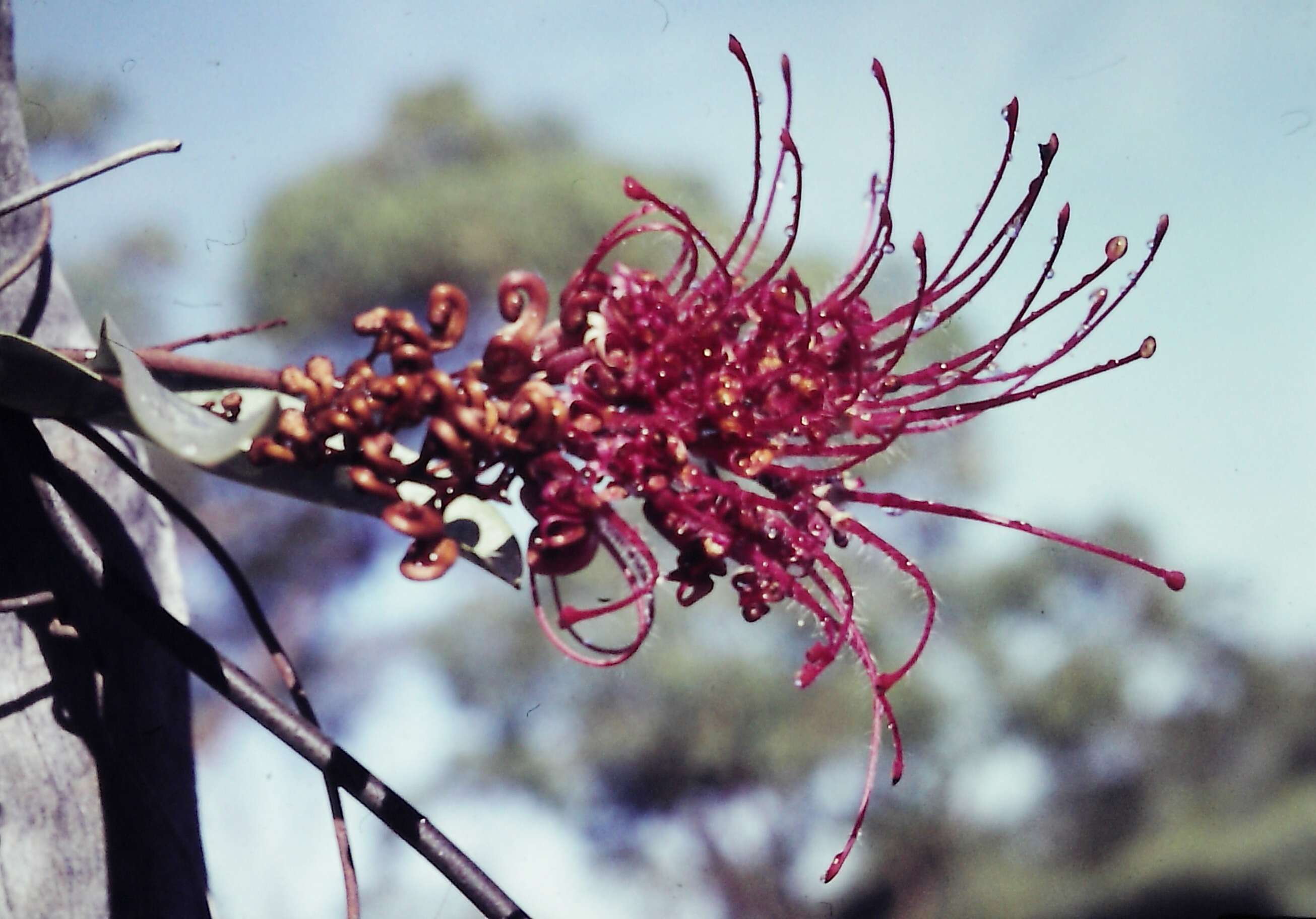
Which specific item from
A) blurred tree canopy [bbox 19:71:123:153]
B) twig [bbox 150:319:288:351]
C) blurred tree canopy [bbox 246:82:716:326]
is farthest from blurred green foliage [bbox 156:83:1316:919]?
twig [bbox 150:319:288:351]

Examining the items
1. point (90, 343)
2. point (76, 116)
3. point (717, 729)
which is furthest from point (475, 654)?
point (90, 343)

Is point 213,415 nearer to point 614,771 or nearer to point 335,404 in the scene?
point 335,404

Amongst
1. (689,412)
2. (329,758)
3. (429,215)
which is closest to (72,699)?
(329,758)

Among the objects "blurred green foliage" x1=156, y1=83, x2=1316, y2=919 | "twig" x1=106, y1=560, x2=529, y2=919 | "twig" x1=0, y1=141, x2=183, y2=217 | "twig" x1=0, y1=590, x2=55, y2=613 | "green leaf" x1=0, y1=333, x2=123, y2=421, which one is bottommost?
"twig" x1=106, y1=560, x2=529, y2=919

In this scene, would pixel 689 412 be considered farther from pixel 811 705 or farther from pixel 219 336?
pixel 811 705

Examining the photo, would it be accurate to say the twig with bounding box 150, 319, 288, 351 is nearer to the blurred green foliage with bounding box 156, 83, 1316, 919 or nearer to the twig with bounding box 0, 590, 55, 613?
the twig with bounding box 0, 590, 55, 613

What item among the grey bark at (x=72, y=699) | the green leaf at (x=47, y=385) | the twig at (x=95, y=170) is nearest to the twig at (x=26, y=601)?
the grey bark at (x=72, y=699)
